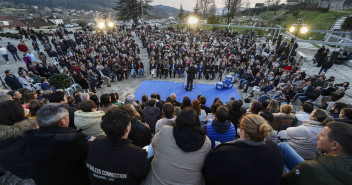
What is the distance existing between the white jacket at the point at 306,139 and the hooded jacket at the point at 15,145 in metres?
4.41

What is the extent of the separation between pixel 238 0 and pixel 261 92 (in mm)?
37304

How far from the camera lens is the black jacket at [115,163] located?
4.53 feet

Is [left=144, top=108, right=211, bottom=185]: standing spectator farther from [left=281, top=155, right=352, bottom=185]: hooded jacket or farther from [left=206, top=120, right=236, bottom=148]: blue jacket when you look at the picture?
[left=206, top=120, right=236, bottom=148]: blue jacket

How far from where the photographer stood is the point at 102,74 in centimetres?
967

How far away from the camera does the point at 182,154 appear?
1466 mm

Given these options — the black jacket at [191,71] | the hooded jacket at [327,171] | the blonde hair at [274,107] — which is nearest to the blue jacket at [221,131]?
the hooded jacket at [327,171]

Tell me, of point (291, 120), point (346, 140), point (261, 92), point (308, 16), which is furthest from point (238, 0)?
point (346, 140)

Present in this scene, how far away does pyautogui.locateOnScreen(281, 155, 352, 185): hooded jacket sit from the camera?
118 centimetres

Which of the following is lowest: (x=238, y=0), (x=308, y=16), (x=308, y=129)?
(x=308, y=129)

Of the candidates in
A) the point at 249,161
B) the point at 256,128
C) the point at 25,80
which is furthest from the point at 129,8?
the point at 249,161

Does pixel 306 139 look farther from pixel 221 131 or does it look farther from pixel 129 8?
pixel 129 8

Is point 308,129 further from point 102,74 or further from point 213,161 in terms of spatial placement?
point 102,74

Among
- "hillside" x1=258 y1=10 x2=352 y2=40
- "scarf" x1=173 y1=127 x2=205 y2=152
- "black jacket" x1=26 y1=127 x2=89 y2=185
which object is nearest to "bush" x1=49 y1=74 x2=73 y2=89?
"black jacket" x1=26 y1=127 x2=89 y2=185

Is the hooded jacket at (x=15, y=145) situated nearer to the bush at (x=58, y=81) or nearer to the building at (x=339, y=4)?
the bush at (x=58, y=81)
